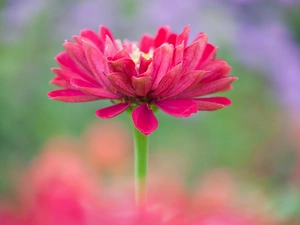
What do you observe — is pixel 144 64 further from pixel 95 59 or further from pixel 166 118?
pixel 166 118

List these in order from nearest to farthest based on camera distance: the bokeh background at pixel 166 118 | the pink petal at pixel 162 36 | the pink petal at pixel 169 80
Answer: the pink petal at pixel 169 80 → the pink petal at pixel 162 36 → the bokeh background at pixel 166 118

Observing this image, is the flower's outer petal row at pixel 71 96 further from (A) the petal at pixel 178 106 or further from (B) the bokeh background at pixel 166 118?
(B) the bokeh background at pixel 166 118

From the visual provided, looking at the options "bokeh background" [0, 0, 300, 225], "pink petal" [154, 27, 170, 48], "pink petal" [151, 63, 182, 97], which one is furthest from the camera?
"bokeh background" [0, 0, 300, 225]

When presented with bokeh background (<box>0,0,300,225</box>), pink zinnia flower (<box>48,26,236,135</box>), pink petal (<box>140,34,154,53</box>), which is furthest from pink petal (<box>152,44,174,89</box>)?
bokeh background (<box>0,0,300,225</box>)

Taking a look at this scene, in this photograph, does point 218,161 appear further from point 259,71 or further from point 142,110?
point 142,110

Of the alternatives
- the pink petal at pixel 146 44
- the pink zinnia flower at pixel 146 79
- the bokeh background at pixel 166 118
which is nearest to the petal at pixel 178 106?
the pink zinnia flower at pixel 146 79

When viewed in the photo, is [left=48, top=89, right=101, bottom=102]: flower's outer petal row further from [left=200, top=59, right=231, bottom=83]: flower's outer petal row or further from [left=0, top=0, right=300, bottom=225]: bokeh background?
[left=0, top=0, right=300, bottom=225]: bokeh background

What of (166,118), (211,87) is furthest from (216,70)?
(166,118)
